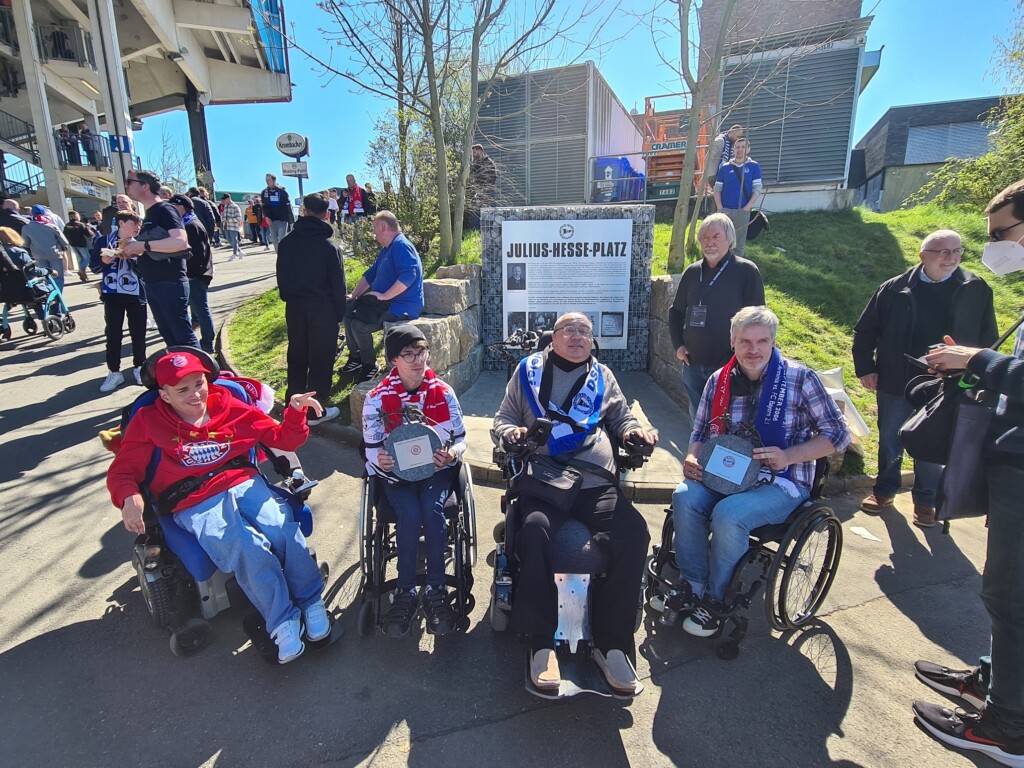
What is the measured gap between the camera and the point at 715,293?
3.74 metres

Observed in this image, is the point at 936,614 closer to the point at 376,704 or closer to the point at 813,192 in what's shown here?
the point at 376,704

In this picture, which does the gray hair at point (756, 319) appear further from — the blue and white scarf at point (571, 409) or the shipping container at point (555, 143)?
the shipping container at point (555, 143)

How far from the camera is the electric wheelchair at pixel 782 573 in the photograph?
7.91 feet

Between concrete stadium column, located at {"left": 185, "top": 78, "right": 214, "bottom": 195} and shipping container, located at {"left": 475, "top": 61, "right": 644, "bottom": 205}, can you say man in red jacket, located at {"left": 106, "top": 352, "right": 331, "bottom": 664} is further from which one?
concrete stadium column, located at {"left": 185, "top": 78, "right": 214, "bottom": 195}

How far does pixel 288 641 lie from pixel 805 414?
2.72m

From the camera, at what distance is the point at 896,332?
3592 mm

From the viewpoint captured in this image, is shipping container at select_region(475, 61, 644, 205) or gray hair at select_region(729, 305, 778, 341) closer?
gray hair at select_region(729, 305, 778, 341)

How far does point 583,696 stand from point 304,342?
371cm

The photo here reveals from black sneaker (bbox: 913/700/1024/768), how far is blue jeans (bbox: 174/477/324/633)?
8.88 feet

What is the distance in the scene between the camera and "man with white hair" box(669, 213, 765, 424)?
3701 millimetres

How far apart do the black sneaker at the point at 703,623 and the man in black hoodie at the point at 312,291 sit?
3.30 metres

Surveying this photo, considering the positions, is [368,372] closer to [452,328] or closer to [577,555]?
[452,328]

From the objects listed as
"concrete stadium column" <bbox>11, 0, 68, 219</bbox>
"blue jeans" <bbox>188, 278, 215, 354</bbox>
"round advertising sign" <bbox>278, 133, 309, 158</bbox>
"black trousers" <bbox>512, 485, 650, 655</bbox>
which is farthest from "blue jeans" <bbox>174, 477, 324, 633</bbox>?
"concrete stadium column" <bbox>11, 0, 68, 219</bbox>

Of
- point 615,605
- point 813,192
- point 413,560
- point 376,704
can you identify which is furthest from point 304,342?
point 813,192
